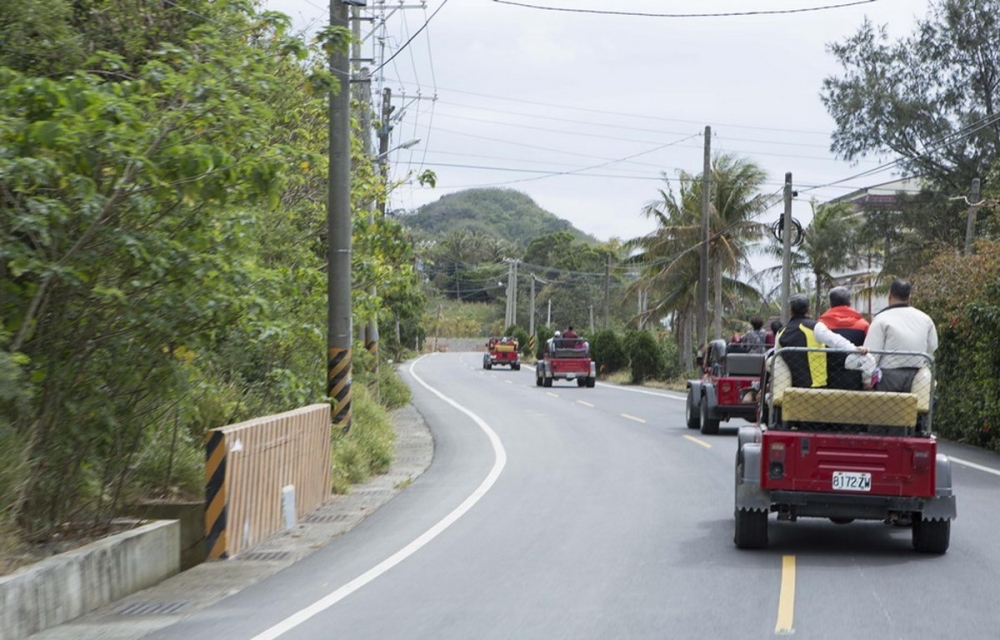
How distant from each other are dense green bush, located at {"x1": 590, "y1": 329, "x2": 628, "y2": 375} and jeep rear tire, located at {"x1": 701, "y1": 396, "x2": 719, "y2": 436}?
113 feet

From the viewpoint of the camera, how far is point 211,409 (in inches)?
595

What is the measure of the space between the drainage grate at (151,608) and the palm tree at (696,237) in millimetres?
42557

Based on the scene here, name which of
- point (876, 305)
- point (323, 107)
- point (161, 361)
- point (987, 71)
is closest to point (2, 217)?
point (161, 361)

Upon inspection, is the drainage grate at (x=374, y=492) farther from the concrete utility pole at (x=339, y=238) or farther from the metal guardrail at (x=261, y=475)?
the concrete utility pole at (x=339, y=238)

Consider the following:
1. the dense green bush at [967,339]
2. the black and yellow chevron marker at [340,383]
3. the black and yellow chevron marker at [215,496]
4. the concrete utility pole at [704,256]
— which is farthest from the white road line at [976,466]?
the concrete utility pole at [704,256]

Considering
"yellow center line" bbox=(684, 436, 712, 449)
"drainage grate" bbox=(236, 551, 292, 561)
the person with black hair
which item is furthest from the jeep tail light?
the person with black hair

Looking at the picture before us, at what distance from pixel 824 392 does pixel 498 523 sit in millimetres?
3923

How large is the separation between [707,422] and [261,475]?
1299 cm

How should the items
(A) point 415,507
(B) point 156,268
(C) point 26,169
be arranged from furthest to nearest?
1. (A) point 415,507
2. (B) point 156,268
3. (C) point 26,169

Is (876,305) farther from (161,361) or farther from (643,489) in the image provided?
(161,361)

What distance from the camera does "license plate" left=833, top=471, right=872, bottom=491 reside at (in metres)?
10.3

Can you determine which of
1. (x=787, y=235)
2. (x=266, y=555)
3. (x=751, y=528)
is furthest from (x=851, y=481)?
(x=787, y=235)

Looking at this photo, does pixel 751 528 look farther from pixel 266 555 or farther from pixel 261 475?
pixel 261 475

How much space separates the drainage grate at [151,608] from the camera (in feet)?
29.1
